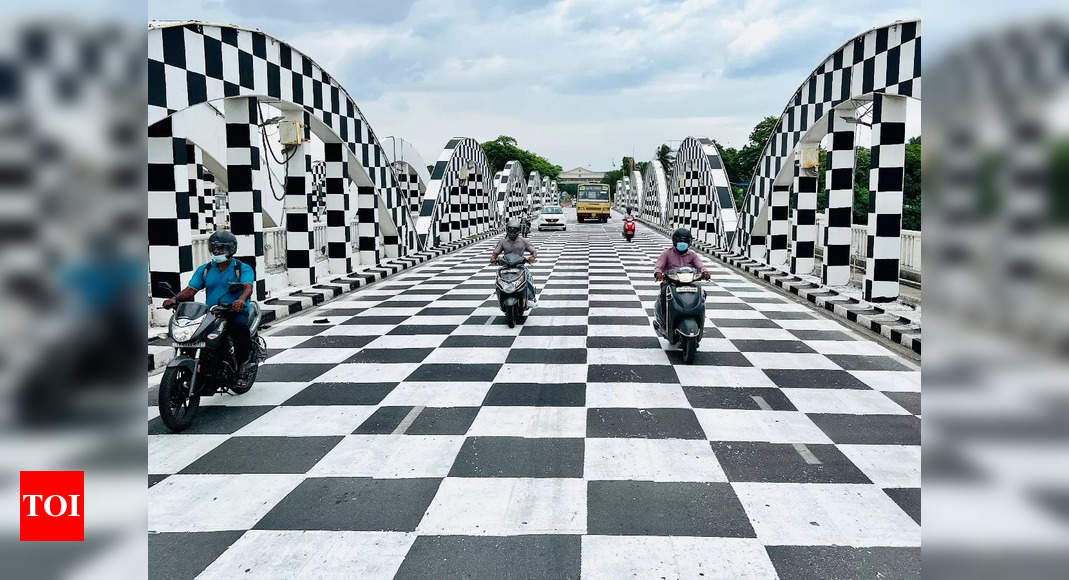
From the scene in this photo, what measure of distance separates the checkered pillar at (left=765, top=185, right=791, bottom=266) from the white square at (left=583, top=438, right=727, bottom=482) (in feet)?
37.8

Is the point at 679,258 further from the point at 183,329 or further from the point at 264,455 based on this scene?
the point at 183,329

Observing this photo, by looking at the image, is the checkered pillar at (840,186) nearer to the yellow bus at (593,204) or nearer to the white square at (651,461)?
the white square at (651,461)

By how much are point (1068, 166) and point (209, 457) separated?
4.38 meters

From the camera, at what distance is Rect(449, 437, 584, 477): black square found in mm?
3955

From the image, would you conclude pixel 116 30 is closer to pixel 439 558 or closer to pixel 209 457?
pixel 439 558

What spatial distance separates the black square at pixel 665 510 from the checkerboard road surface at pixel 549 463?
0.01m

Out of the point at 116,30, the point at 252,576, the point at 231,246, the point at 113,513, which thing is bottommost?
the point at 252,576

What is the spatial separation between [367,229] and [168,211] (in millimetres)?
7124

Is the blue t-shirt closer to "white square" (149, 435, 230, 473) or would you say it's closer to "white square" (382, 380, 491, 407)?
"white square" (149, 435, 230, 473)

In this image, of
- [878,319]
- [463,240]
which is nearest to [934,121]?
[878,319]

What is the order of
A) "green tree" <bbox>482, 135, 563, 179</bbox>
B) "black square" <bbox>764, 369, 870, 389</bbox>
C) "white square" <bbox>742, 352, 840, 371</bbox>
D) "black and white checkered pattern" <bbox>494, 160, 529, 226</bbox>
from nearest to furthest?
"black square" <bbox>764, 369, 870, 389</bbox>
"white square" <bbox>742, 352, 840, 371</bbox>
"black and white checkered pattern" <bbox>494, 160, 529, 226</bbox>
"green tree" <bbox>482, 135, 563, 179</bbox>

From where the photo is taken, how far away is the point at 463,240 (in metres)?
24.3

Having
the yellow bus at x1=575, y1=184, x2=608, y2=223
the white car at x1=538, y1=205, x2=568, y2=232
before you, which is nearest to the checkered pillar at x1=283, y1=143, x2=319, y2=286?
the white car at x1=538, y1=205, x2=568, y2=232

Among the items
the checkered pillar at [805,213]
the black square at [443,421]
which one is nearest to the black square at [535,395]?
the black square at [443,421]
